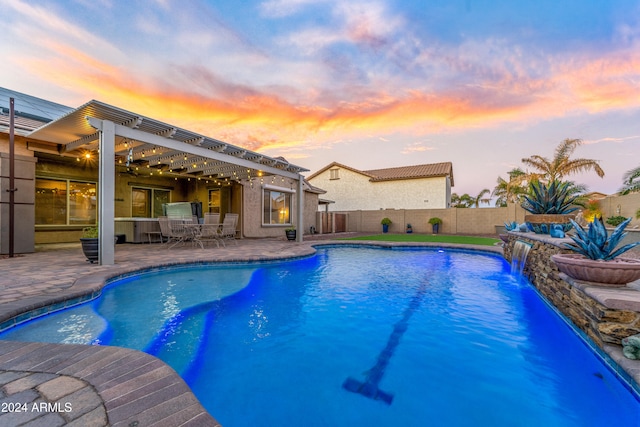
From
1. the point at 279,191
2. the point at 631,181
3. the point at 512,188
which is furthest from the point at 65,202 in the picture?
the point at 512,188

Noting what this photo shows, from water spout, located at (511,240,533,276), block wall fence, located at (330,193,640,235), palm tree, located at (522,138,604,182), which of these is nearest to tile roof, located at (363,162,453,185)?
block wall fence, located at (330,193,640,235)

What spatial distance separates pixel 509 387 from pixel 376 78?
10099mm

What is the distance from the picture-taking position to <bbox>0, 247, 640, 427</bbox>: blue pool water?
1.95 m

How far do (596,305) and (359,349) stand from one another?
2.27 m

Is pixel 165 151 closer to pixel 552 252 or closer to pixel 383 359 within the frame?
pixel 383 359

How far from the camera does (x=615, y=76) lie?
848 centimetres

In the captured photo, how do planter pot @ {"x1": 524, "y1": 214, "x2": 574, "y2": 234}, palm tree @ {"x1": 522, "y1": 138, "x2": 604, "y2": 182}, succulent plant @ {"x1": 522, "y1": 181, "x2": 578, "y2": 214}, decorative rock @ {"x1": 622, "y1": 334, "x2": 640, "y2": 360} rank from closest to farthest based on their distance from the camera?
decorative rock @ {"x1": 622, "y1": 334, "x2": 640, "y2": 360} < planter pot @ {"x1": 524, "y1": 214, "x2": 574, "y2": 234} < succulent plant @ {"x1": 522, "y1": 181, "x2": 578, "y2": 214} < palm tree @ {"x1": 522, "y1": 138, "x2": 604, "y2": 182}

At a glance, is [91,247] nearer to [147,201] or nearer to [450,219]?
[147,201]

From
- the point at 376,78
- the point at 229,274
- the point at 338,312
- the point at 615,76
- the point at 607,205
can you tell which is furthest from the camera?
the point at 607,205

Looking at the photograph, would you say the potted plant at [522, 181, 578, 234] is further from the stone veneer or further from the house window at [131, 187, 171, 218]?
the house window at [131, 187, 171, 218]

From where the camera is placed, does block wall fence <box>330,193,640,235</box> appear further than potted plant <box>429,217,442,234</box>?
No

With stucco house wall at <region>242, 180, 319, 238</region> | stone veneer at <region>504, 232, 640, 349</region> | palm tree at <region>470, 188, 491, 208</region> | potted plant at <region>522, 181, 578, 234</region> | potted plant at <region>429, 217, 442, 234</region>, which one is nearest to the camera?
stone veneer at <region>504, 232, 640, 349</region>

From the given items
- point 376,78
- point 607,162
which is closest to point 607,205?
point 607,162

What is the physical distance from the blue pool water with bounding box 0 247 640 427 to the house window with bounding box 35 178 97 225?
23.9ft
